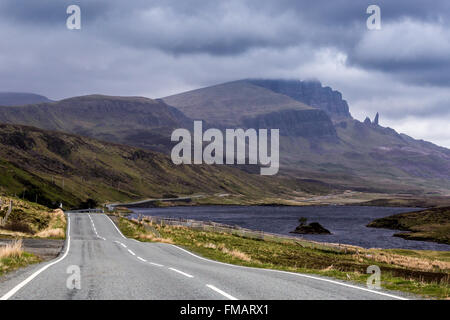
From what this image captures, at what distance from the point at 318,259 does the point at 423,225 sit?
282 ft

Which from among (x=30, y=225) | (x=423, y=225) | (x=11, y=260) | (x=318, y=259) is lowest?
(x=423, y=225)

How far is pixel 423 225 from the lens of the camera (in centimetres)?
11712

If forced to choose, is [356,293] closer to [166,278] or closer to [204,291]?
[204,291]

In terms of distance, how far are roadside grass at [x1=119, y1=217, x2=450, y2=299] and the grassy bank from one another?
34.5 meters

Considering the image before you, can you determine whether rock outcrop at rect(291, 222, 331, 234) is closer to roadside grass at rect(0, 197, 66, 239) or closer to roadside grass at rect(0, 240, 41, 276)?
roadside grass at rect(0, 197, 66, 239)

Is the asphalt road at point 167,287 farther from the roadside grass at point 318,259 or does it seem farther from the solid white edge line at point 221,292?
the roadside grass at point 318,259

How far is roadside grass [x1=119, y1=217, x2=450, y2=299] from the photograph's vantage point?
16891mm

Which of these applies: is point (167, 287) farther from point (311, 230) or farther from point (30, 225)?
point (311, 230)
